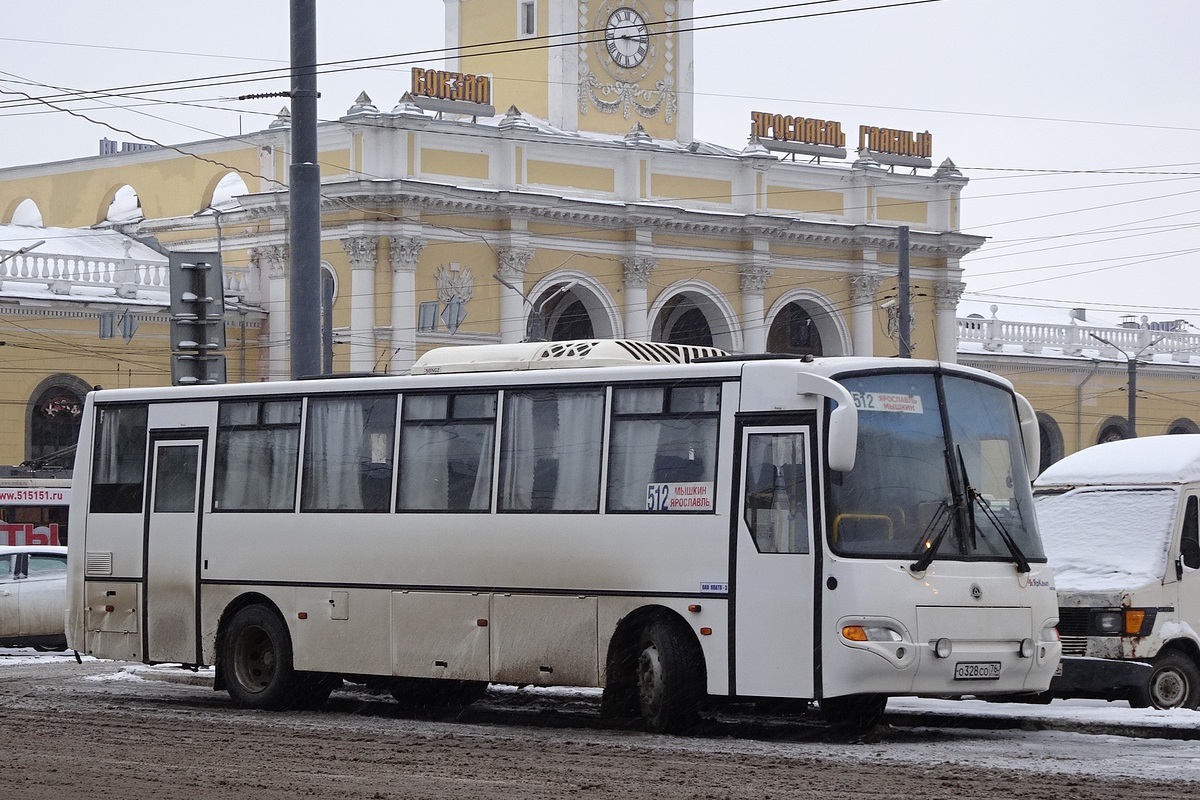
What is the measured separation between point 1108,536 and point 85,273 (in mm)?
38111

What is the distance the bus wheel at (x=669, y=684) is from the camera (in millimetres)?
12664

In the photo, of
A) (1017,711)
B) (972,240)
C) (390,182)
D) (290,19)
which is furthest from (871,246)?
(1017,711)

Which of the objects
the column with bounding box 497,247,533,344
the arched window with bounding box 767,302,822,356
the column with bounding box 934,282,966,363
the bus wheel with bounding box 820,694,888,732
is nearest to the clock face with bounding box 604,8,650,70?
the column with bounding box 497,247,533,344

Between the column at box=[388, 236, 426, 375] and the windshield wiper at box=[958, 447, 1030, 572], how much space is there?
37.8m

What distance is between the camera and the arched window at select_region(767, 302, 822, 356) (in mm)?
59409

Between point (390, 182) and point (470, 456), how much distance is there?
35.8m

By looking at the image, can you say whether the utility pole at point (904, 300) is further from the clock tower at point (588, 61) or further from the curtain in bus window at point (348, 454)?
the clock tower at point (588, 61)

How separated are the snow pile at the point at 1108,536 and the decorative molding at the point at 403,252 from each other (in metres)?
35.3

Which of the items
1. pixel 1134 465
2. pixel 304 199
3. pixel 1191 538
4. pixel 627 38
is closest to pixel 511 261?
pixel 627 38

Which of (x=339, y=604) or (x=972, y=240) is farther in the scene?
(x=972, y=240)

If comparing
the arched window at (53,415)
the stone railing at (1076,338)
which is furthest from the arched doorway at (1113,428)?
the arched window at (53,415)

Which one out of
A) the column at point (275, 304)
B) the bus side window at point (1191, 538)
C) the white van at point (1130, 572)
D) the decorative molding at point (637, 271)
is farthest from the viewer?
the decorative molding at point (637, 271)

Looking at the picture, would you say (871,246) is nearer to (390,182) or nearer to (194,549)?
(390,182)

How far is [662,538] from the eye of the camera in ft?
42.5
